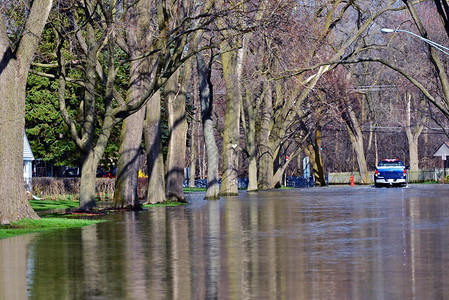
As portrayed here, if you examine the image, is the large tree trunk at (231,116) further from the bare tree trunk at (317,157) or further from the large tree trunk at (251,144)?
the bare tree trunk at (317,157)

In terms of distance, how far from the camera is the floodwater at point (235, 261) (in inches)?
452

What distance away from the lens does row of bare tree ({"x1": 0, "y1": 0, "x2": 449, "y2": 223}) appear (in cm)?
2628

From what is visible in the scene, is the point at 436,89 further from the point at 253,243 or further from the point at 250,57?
the point at 253,243

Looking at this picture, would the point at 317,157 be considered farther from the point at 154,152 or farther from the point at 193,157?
the point at 154,152


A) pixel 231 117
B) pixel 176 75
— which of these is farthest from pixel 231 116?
pixel 176 75

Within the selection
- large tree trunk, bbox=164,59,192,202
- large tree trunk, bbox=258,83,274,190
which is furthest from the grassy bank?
large tree trunk, bbox=258,83,274,190

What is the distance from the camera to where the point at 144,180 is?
190 ft

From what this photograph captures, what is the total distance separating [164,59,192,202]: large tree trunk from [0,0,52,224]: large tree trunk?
17.3 metres

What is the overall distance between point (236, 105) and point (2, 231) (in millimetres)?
32205

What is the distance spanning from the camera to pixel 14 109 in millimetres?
25297

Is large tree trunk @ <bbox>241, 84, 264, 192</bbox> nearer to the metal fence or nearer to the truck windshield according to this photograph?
the truck windshield

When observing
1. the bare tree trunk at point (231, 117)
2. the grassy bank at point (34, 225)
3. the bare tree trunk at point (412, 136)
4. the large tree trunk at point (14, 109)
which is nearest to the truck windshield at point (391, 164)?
the bare tree trunk at point (231, 117)

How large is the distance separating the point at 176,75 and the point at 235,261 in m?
29.0

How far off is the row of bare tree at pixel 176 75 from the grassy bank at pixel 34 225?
1.50 ft
